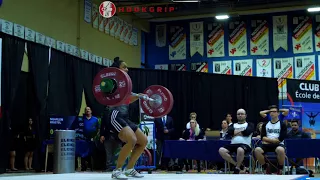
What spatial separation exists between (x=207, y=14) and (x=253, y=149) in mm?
7288

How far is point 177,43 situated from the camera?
49.1ft

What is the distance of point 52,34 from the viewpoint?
10.9 m

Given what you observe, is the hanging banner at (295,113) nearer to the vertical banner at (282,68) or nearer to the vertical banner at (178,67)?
the vertical banner at (282,68)

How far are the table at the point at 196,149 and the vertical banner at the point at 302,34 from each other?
669cm

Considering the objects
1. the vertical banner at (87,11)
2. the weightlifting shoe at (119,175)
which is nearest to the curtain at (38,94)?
the vertical banner at (87,11)

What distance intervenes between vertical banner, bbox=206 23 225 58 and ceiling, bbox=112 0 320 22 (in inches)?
16.8

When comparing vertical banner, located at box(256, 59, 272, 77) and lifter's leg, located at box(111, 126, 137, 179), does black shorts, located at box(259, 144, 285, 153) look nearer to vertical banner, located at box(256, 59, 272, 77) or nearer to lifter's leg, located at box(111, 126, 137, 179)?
lifter's leg, located at box(111, 126, 137, 179)

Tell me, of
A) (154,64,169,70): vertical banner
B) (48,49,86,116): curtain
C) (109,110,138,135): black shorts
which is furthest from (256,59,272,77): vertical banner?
(109,110,138,135): black shorts

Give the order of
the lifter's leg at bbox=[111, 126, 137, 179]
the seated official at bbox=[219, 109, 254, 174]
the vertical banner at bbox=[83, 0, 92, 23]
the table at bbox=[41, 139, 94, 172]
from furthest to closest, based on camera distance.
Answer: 1. the vertical banner at bbox=[83, 0, 92, 23]
2. the table at bbox=[41, 139, 94, 172]
3. the seated official at bbox=[219, 109, 254, 174]
4. the lifter's leg at bbox=[111, 126, 137, 179]

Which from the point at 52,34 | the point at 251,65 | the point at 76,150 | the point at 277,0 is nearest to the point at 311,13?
the point at 277,0

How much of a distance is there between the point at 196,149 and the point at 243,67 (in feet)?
21.0

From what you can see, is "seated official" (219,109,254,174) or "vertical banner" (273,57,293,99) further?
"vertical banner" (273,57,293,99)

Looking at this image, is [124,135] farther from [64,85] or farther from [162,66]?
[162,66]

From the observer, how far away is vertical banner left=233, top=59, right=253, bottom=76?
555 inches
